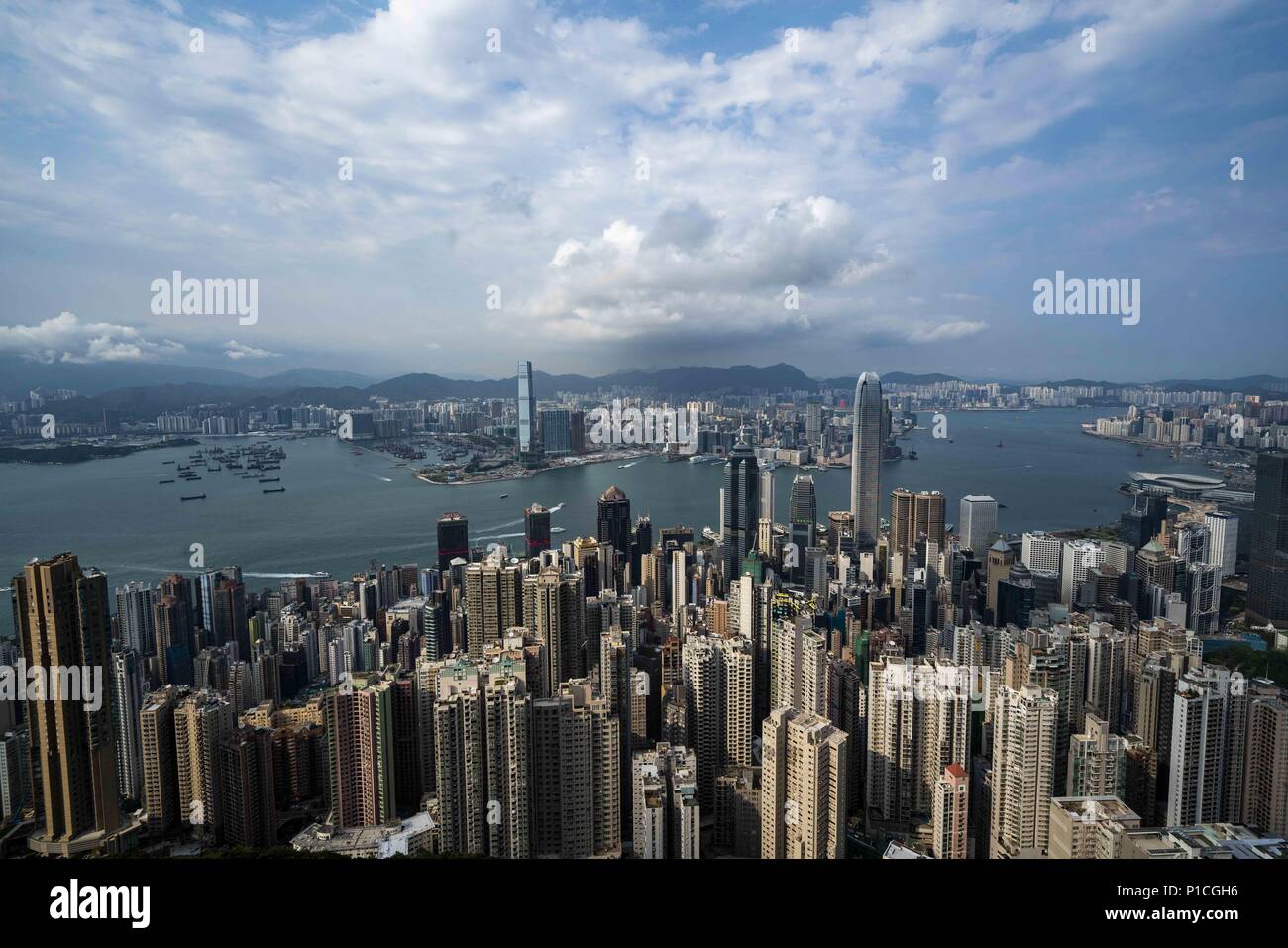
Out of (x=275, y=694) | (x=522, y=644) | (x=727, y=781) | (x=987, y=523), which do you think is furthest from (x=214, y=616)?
(x=987, y=523)

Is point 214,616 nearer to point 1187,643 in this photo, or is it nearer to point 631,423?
point 631,423

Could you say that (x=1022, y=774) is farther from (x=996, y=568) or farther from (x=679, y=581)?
(x=996, y=568)

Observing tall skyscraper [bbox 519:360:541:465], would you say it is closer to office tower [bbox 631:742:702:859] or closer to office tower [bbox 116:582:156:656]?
office tower [bbox 631:742:702:859]

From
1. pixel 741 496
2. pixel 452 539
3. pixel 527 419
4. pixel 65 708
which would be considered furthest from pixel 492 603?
pixel 741 496

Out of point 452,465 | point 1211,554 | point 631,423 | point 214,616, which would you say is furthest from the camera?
point 452,465

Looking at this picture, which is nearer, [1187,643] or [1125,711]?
[1125,711]

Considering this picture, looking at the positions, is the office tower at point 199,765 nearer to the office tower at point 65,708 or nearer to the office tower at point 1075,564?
the office tower at point 65,708
